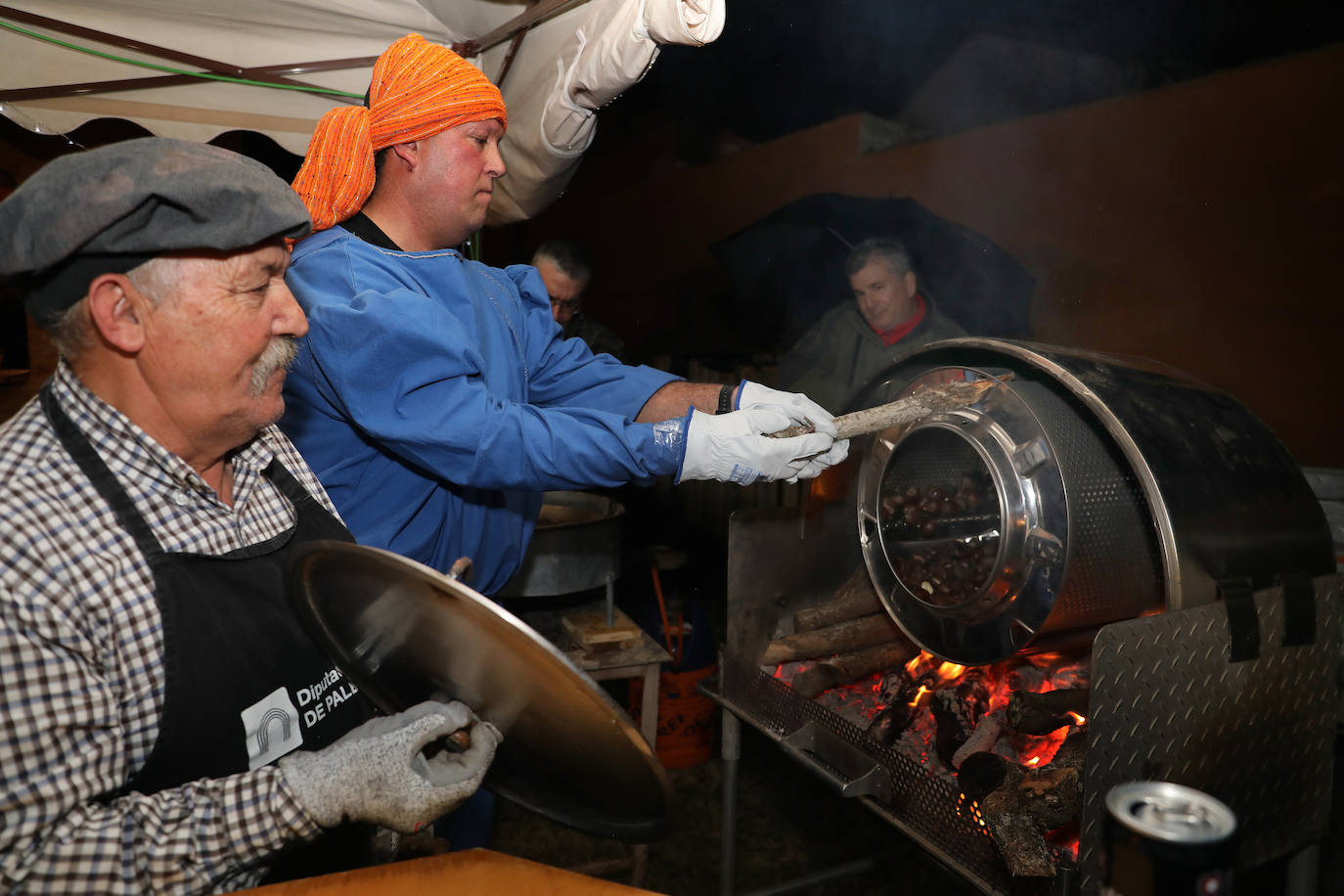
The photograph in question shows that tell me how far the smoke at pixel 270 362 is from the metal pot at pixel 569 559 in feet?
5.60

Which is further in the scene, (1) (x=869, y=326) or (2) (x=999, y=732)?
(1) (x=869, y=326)

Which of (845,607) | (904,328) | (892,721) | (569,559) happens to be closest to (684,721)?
(569,559)

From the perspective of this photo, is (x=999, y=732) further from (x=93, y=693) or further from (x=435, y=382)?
(x=93, y=693)

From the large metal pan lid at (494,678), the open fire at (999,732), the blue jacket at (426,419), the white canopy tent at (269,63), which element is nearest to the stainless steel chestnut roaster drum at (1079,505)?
the open fire at (999,732)

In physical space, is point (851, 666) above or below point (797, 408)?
below

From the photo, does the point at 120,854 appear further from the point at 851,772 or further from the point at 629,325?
the point at 629,325

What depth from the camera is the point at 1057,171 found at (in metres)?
4.31

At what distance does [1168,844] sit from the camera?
2.54ft

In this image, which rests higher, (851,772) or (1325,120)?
(1325,120)

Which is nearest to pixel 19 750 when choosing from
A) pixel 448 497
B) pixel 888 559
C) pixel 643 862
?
pixel 448 497

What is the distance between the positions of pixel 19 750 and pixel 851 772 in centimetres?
179

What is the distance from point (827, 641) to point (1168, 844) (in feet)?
6.40

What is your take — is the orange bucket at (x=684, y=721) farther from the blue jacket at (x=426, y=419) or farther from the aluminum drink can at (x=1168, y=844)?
the aluminum drink can at (x=1168, y=844)

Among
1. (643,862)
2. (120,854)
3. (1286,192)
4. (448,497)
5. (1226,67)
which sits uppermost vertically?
(1226,67)
